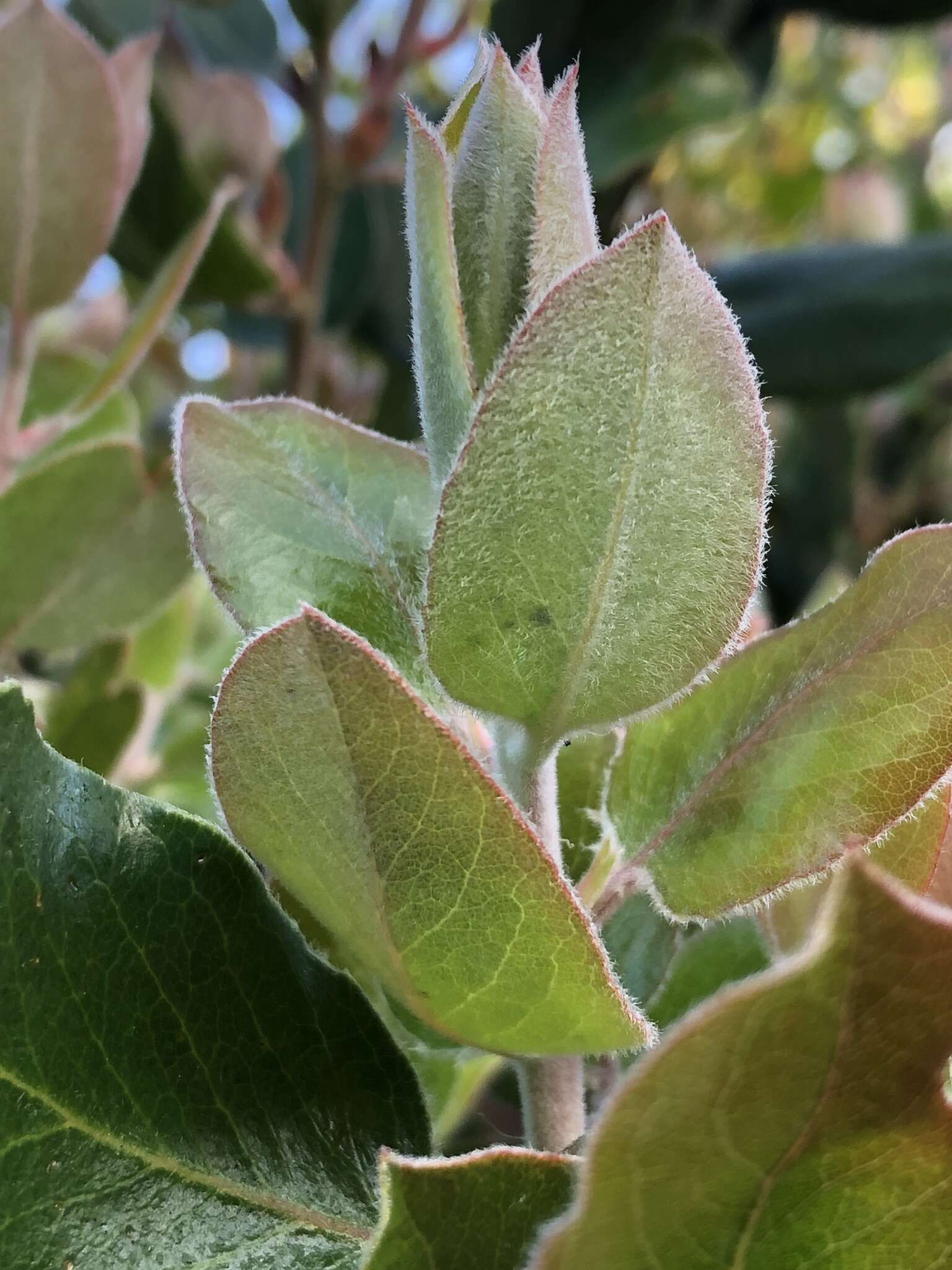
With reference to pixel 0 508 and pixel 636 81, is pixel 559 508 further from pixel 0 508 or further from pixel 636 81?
pixel 636 81

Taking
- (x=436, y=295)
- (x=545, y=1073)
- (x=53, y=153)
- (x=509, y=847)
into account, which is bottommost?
(x=545, y=1073)

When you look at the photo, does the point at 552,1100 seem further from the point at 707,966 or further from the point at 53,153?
the point at 53,153

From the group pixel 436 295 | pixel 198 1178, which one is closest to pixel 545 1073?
pixel 198 1178

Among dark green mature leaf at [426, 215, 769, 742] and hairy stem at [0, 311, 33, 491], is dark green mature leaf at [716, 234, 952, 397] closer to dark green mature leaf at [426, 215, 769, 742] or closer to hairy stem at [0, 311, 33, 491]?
hairy stem at [0, 311, 33, 491]

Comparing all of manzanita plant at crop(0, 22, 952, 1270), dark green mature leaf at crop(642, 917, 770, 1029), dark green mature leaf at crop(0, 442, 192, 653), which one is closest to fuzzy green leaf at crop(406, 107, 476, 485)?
manzanita plant at crop(0, 22, 952, 1270)

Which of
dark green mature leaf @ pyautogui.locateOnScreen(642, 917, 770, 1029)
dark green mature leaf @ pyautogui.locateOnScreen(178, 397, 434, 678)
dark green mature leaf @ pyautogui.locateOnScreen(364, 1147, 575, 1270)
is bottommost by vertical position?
dark green mature leaf @ pyautogui.locateOnScreen(642, 917, 770, 1029)
